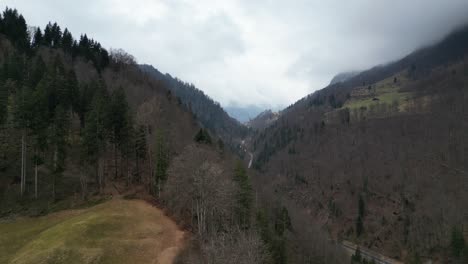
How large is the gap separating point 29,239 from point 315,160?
174454mm

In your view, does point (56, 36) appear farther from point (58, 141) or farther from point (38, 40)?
point (58, 141)

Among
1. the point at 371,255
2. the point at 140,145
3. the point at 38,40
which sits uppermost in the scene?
the point at 38,40

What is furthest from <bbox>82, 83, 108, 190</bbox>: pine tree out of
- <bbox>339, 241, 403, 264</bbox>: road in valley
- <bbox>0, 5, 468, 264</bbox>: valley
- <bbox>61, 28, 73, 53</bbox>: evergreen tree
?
<bbox>339, 241, 403, 264</bbox>: road in valley

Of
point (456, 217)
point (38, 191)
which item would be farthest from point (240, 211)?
point (456, 217)

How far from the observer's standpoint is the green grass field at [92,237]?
28656mm

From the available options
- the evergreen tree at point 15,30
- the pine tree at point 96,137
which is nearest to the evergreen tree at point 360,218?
the pine tree at point 96,137

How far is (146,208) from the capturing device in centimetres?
4400

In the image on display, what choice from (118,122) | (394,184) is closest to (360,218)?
(394,184)

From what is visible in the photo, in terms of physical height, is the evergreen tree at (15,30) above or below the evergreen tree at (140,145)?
above

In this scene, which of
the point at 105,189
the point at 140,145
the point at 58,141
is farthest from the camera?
the point at 140,145

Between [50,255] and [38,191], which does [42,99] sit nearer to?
[38,191]

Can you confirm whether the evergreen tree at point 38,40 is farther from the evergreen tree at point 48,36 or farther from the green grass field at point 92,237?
the green grass field at point 92,237

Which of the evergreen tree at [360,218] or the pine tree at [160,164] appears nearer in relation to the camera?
the pine tree at [160,164]

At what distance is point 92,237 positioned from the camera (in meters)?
31.8
